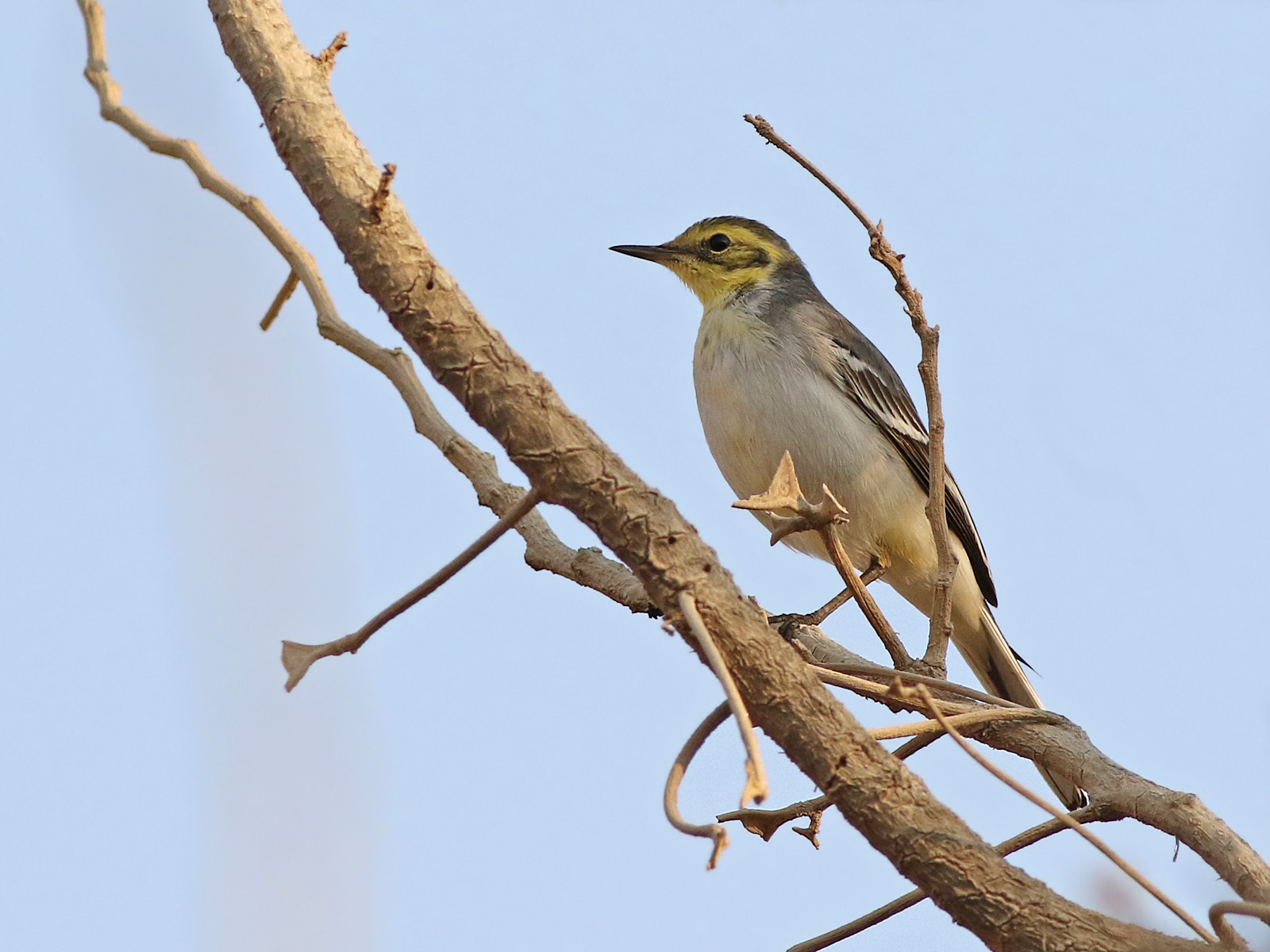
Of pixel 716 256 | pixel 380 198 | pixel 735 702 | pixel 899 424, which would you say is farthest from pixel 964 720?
pixel 716 256

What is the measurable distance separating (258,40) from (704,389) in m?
4.47

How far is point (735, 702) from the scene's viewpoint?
2.12 m

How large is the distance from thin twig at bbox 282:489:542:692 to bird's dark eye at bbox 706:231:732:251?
5728 mm

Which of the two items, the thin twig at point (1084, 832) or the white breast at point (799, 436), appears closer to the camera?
the thin twig at point (1084, 832)

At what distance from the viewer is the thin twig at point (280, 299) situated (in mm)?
2898

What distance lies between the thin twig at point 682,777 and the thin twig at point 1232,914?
36.0 inches

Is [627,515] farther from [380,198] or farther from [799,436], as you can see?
[799,436]

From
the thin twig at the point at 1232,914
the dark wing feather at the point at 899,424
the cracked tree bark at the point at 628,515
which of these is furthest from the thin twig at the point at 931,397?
the dark wing feather at the point at 899,424

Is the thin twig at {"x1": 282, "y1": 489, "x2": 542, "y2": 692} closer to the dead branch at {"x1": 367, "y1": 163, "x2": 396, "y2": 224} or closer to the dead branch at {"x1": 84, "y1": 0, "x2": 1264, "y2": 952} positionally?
the dead branch at {"x1": 84, "y1": 0, "x2": 1264, "y2": 952}

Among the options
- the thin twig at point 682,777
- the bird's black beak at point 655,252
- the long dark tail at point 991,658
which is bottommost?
the thin twig at point 682,777

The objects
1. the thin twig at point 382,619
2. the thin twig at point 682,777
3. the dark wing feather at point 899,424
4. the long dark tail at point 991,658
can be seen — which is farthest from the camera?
the dark wing feather at point 899,424

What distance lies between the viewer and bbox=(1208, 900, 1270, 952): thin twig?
7.21 ft

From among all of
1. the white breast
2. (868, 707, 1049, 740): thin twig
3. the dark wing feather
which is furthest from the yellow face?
(868, 707, 1049, 740): thin twig

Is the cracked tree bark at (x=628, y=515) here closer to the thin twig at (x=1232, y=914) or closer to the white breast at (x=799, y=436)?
the thin twig at (x=1232, y=914)
